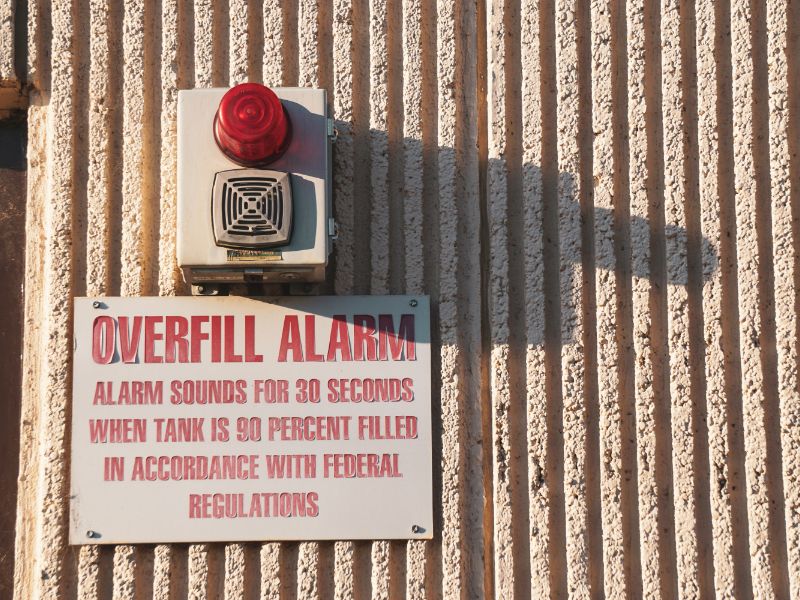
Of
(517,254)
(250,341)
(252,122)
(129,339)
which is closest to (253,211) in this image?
(252,122)

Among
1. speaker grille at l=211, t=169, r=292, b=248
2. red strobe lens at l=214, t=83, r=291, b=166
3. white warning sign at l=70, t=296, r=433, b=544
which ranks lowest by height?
white warning sign at l=70, t=296, r=433, b=544

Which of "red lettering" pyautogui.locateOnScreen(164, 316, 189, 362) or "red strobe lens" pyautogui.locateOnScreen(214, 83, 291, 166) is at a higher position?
"red strobe lens" pyautogui.locateOnScreen(214, 83, 291, 166)

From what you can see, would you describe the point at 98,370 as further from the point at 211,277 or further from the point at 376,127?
the point at 376,127

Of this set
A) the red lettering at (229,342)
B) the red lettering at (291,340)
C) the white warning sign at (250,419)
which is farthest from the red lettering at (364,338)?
the red lettering at (229,342)

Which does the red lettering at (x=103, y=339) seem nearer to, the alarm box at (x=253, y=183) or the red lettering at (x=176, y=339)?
the red lettering at (x=176, y=339)

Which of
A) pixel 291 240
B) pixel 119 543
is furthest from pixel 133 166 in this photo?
pixel 119 543

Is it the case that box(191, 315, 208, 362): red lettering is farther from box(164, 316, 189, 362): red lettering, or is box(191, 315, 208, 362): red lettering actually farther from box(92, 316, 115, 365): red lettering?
box(92, 316, 115, 365): red lettering

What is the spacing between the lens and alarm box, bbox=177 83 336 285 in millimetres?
1838

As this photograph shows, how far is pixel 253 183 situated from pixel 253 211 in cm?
6

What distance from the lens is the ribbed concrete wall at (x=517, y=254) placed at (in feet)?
6.54

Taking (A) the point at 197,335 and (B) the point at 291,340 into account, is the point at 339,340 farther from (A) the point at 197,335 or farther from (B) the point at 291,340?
(A) the point at 197,335

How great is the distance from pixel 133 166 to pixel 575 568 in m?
1.43

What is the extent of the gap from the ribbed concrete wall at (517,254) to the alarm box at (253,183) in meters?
0.20

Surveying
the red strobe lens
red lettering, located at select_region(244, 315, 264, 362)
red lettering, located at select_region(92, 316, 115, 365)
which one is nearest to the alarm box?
the red strobe lens
